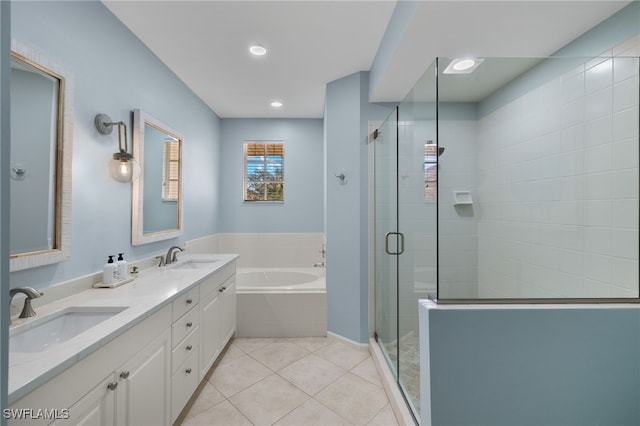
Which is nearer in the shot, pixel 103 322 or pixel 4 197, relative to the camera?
pixel 4 197

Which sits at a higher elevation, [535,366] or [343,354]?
[535,366]

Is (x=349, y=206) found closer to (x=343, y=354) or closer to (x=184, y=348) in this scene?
(x=343, y=354)

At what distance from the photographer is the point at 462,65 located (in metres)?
1.47

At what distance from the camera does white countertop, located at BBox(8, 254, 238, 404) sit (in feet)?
2.67

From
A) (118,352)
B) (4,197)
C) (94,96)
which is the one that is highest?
(94,96)

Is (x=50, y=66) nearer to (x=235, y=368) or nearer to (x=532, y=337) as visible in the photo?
(x=235, y=368)

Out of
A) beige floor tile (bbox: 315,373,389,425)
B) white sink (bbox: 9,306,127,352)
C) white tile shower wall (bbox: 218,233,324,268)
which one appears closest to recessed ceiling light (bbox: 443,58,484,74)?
white sink (bbox: 9,306,127,352)

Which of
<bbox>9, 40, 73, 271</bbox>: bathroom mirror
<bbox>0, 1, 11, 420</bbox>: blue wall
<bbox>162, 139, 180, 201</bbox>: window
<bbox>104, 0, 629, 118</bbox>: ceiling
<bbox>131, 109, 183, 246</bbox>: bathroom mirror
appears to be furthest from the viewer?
<bbox>162, 139, 180, 201</bbox>: window

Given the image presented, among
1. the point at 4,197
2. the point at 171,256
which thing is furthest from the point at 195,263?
the point at 4,197

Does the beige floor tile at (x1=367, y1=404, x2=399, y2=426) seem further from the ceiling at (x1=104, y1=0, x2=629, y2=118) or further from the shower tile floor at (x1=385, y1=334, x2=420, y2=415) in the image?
the ceiling at (x1=104, y1=0, x2=629, y2=118)

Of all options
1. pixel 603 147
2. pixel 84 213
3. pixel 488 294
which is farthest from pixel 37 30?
pixel 603 147

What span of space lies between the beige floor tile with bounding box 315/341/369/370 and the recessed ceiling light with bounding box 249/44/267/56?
106 inches

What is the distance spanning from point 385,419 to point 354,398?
0.27m

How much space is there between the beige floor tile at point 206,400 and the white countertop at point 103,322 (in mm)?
850
